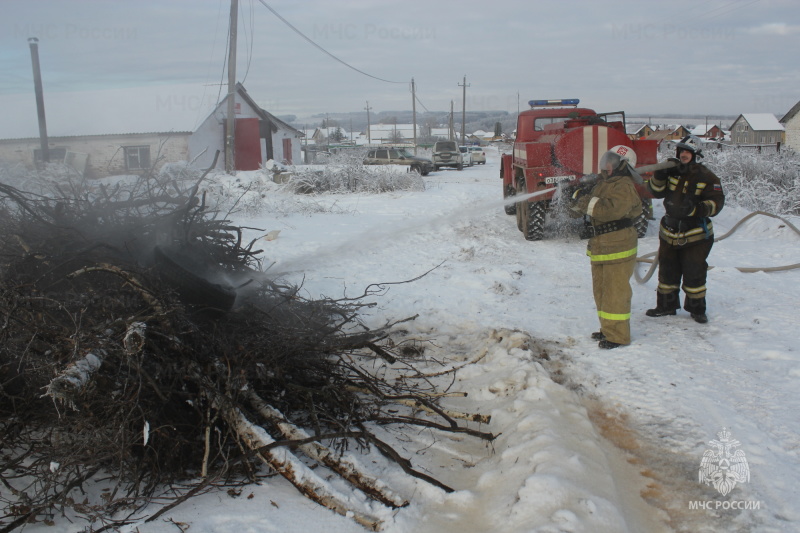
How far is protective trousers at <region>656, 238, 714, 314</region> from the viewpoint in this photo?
5406 millimetres

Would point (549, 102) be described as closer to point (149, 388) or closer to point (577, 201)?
point (577, 201)

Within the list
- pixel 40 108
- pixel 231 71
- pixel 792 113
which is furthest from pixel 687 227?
pixel 792 113

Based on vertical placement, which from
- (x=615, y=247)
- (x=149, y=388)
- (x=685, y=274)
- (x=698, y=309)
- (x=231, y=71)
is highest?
(x=231, y=71)

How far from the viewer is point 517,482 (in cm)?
300

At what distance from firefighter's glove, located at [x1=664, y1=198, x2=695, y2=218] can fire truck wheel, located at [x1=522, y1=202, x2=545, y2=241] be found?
13.7 ft

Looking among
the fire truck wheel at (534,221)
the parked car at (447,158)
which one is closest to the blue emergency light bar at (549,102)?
the fire truck wheel at (534,221)

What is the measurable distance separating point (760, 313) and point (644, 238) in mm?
4477

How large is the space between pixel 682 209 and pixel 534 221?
4.44 meters

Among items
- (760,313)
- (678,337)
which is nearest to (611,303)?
(678,337)

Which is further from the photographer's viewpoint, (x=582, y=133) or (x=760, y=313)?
(x=582, y=133)

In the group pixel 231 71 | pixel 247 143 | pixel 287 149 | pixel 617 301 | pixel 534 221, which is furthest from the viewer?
pixel 287 149

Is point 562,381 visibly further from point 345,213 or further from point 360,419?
point 345,213

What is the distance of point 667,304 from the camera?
570 cm

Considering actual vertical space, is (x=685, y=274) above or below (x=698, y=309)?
above
